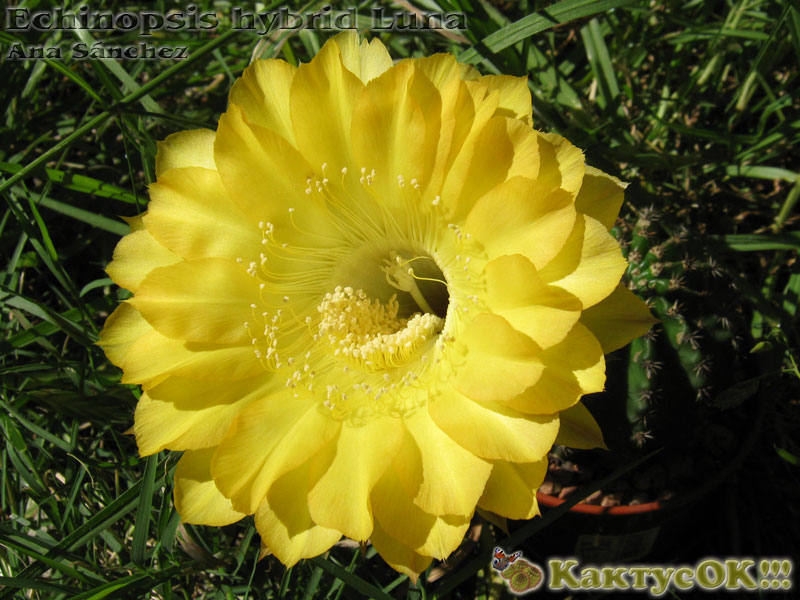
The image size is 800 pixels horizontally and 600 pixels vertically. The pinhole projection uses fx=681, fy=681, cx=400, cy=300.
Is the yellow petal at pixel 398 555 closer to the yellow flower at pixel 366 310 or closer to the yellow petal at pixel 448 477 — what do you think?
the yellow flower at pixel 366 310

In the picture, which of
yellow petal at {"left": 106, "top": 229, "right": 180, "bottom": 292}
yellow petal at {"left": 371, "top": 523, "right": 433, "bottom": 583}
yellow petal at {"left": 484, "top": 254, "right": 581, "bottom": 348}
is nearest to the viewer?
yellow petal at {"left": 484, "top": 254, "right": 581, "bottom": 348}

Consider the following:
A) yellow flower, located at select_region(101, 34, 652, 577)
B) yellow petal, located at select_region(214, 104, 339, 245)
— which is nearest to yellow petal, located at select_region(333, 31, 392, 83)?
yellow flower, located at select_region(101, 34, 652, 577)

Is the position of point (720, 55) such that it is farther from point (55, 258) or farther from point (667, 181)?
point (55, 258)

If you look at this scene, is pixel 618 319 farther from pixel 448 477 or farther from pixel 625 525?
pixel 625 525

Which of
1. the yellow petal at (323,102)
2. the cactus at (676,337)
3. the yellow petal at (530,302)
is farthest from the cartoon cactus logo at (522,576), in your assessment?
the yellow petal at (323,102)

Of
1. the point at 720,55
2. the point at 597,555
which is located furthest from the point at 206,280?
the point at 720,55

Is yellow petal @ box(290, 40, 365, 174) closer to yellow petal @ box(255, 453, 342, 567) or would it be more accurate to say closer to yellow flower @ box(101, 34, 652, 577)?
yellow flower @ box(101, 34, 652, 577)

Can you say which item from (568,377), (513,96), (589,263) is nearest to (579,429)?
(568,377)
